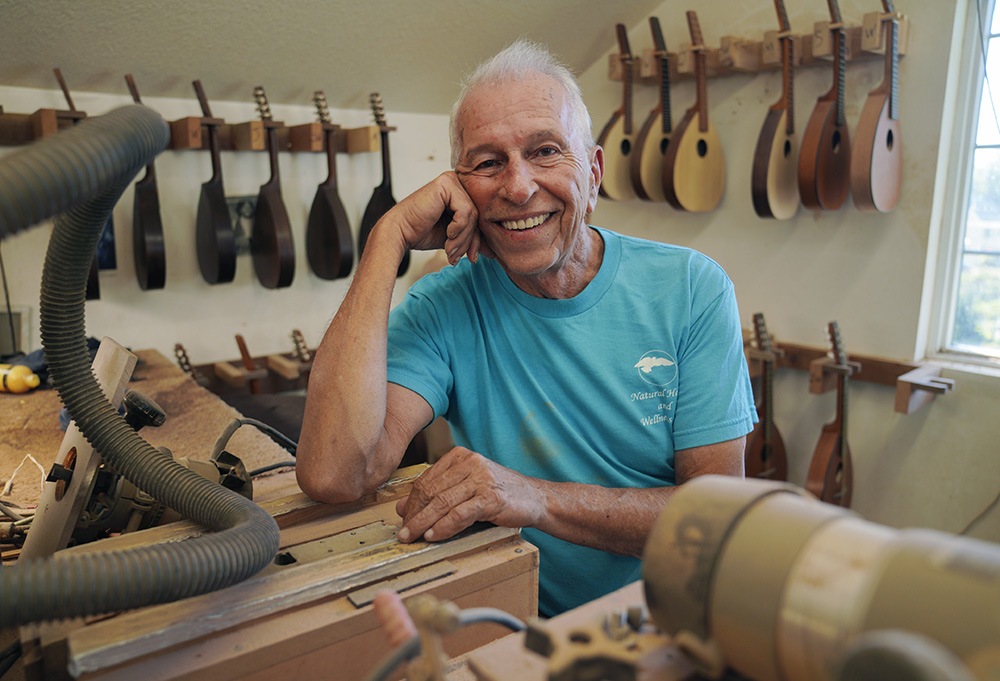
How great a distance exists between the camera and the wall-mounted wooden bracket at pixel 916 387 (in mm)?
2271

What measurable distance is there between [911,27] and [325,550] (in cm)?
254

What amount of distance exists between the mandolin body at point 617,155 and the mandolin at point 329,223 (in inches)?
43.2

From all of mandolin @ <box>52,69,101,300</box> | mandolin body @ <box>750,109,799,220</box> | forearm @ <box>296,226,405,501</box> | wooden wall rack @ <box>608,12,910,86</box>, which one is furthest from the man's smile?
wooden wall rack @ <box>608,12,910,86</box>

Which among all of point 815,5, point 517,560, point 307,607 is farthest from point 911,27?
point 307,607

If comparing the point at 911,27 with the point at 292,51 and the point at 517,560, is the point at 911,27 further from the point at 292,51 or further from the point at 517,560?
the point at 517,560

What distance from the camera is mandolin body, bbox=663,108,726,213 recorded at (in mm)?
2744

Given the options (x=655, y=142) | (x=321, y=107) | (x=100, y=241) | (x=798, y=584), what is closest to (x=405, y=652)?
(x=798, y=584)

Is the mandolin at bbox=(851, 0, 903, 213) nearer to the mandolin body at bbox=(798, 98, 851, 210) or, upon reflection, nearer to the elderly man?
the mandolin body at bbox=(798, 98, 851, 210)

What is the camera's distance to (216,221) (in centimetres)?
253

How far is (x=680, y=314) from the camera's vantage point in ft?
4.09

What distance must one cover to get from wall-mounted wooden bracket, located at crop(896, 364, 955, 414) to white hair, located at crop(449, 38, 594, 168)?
1579 millimetres

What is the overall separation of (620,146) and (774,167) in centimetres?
68

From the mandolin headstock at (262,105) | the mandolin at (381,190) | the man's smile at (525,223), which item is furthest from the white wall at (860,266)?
the man's smile at (525,223)

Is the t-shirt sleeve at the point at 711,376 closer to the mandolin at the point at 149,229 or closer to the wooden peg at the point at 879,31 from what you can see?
the wooden peg at the point at 879,31
